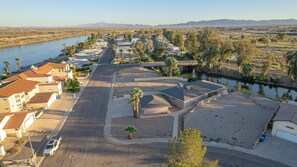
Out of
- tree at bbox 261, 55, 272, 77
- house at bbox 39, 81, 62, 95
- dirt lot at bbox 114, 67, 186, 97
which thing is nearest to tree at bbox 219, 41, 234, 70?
tree at bbox 261, 55, 272, 77

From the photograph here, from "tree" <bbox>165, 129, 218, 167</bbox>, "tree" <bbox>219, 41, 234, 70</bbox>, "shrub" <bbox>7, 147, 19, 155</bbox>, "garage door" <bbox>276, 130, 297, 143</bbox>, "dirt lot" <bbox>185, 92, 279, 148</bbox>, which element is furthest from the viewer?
"tree" <bbox>219, 41, 234, 70</bbox>

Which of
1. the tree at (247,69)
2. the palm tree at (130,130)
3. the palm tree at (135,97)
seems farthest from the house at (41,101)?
the tree at (247,69)

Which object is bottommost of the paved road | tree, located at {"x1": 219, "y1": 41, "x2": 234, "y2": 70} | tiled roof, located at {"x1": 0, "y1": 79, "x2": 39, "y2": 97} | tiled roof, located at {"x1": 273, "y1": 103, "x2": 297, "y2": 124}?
the paved road

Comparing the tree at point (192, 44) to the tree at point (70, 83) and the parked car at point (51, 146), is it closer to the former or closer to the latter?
the tree at point (70, 83)

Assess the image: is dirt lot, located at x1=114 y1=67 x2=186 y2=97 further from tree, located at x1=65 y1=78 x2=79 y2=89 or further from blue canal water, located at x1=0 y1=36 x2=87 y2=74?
blue canal water, located at x1=0 y1=36 x2=87 y2=74

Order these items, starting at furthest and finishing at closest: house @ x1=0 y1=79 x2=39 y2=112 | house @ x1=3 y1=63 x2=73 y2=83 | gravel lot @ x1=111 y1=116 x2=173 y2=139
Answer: house @ x1=3 y1=63 x2=73 y2=83 < house @ x1=0 y1=79 x2=39 y2=112 < gravel lot @ x1=111 y1=116 x2=173 y2=139
